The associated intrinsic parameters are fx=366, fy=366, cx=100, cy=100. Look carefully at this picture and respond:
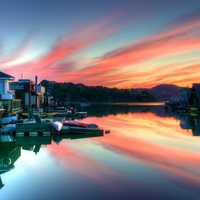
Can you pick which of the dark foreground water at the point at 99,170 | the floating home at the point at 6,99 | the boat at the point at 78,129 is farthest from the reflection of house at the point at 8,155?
the floating home at the point at 6,99

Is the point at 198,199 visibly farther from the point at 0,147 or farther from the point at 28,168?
the point at 0,147

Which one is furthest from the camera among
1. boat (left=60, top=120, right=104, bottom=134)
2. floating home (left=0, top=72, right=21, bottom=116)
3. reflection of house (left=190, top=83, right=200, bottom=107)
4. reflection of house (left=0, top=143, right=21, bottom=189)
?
reflection of house (left=190, top=83, right=200, bottom=107)

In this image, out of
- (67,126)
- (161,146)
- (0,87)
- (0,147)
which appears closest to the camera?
(0,147)

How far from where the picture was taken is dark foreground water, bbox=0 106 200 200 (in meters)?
17.5

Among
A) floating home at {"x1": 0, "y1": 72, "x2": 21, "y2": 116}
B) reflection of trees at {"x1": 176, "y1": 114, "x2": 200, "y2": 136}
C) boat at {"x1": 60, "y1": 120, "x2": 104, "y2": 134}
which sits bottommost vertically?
reflection of trees at {"x1": 176, "y1": 114, "x2": 200, "y2": 136}

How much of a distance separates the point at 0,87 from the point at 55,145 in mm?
25261

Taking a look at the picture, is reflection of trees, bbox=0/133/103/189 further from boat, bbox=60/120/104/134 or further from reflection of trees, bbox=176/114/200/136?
reflection of trees, bbox=176/114/200/136

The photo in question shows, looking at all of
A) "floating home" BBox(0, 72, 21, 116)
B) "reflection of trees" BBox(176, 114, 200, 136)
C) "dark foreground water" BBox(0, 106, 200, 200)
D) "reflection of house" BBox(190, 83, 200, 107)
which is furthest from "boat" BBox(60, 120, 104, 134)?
"reflection of house" BBox(190, 83, 200, 107)

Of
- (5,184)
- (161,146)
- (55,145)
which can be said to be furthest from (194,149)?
(5,184)

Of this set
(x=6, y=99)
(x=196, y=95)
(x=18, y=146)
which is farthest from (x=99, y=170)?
(x=196, y=95)

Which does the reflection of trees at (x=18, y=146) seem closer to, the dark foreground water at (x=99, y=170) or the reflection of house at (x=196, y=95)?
the dark foreground water at (x=99, y=170)

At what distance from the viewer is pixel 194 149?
31969mm

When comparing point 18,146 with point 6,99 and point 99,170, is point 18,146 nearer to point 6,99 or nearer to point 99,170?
point 99,170

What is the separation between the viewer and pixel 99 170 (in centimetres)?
2266
